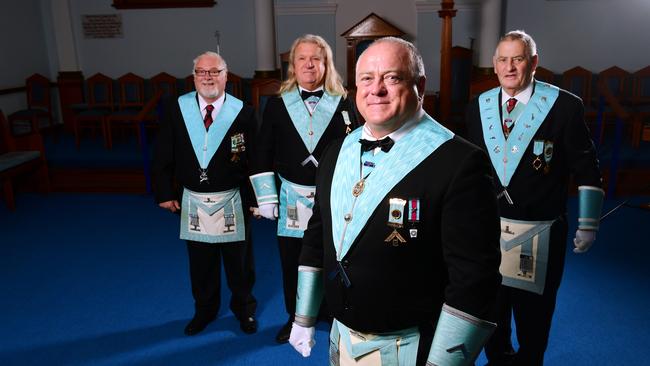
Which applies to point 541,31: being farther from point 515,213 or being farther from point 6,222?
point 6,222

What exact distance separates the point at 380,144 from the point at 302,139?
130 centimetres

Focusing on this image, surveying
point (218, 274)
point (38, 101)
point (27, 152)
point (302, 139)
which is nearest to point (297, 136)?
point (302, 139)

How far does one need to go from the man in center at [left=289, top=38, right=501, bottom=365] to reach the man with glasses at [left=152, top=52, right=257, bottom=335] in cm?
132

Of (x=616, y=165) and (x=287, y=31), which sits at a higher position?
(x=287, y=31)

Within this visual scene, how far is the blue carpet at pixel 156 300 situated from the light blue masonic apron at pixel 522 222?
0.72 meters

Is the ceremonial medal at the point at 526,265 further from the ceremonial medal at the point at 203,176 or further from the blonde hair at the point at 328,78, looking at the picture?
the ceremonial medal at the point at 203,176

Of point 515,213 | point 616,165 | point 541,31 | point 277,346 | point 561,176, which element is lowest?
point 277,346

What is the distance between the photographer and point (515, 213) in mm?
2209

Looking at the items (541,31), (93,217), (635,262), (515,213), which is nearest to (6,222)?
(93,217)

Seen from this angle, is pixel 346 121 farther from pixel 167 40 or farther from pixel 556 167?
pixel 167 40

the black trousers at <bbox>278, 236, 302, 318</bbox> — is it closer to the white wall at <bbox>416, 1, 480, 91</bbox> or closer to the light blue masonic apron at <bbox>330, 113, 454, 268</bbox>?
the light blue masonic apron at <bbox>330, 113, 454, 268</bbox>

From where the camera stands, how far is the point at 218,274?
3.02 meters

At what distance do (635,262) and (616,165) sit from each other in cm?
167

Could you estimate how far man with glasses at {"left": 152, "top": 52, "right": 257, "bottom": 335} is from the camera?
276 cm
